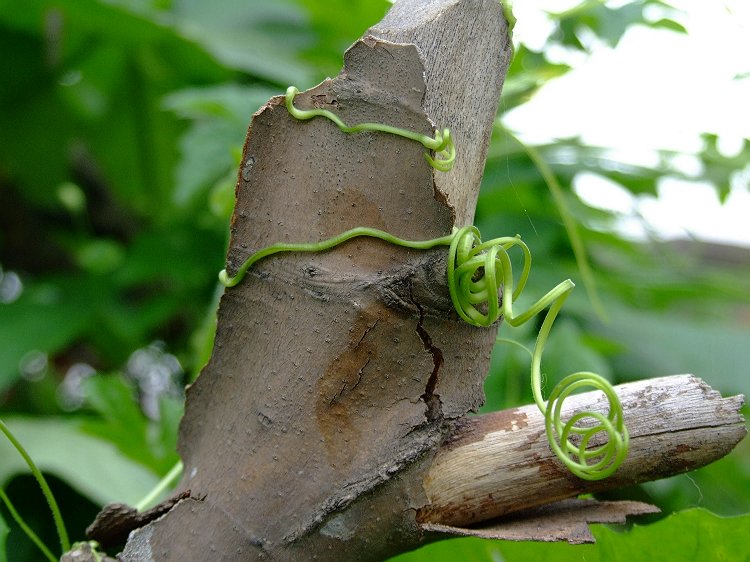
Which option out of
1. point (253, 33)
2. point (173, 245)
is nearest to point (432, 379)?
point (173, 245)

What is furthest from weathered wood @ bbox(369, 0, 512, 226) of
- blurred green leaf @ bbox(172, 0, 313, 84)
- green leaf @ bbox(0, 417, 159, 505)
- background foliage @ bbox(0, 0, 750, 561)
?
blurred green leaf @ bbox(172, 0, 313, 84)

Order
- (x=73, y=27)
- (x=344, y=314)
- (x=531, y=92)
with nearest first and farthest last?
1. (x=344, y=314)
2. (x=531, y=92)
3. (x=73, y=27)

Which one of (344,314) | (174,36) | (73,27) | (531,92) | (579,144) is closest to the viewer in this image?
(344,314)

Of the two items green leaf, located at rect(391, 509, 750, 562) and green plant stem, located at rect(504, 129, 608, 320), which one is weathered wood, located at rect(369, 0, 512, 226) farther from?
green leaf, located at rect(391, 509, 750, 562)

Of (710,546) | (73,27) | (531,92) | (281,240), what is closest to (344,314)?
(281,240)

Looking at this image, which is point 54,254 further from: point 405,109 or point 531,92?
point 405,109

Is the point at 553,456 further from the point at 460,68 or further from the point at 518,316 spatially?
the point at 460,68
